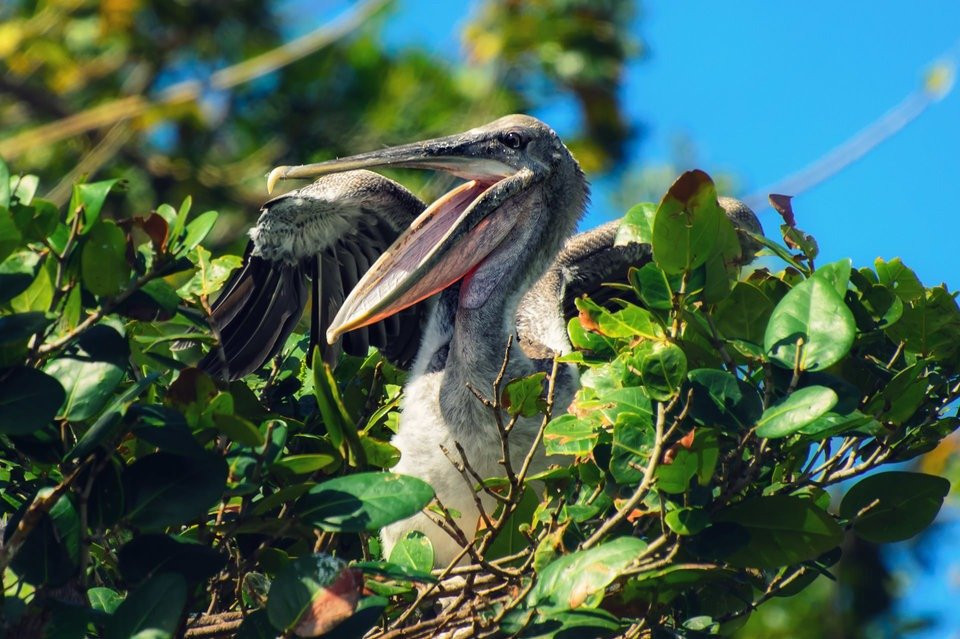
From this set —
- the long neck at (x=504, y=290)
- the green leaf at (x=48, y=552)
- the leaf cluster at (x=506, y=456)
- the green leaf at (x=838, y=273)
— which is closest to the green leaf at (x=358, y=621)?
the leaf cluster at (x=506, y=456)

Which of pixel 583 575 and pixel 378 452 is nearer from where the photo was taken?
pixel 583 575

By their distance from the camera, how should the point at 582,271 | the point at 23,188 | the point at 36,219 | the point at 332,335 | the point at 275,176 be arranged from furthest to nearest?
the point at 582,271, the point at 275,176, the point at 332,335, the point at 23,188, the point at 36,219

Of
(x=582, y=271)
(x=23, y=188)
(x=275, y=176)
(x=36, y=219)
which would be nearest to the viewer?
(x=36, y=219)

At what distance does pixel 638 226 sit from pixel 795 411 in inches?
24.7

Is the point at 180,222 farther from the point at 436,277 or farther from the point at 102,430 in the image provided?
the point at 436,277

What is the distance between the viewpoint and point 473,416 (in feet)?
11.8

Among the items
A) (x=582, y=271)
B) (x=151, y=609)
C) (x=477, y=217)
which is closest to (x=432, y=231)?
(x=477, y=217)

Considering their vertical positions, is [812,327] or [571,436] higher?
[812,327]

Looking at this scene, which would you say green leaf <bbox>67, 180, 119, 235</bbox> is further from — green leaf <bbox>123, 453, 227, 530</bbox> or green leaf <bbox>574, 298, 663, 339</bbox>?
green leaf <bbox>574, 298, 663, 339</bbox>

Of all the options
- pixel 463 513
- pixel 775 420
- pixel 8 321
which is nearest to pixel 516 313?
pixel 463 513


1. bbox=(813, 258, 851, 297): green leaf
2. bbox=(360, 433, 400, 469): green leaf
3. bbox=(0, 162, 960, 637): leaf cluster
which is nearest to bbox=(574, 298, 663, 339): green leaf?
bbox=(0, 162, 960, 637): leaf cluster

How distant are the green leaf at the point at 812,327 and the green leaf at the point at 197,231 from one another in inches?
42.8

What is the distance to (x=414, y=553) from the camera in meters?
2.77

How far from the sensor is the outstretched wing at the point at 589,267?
4.37 meters
